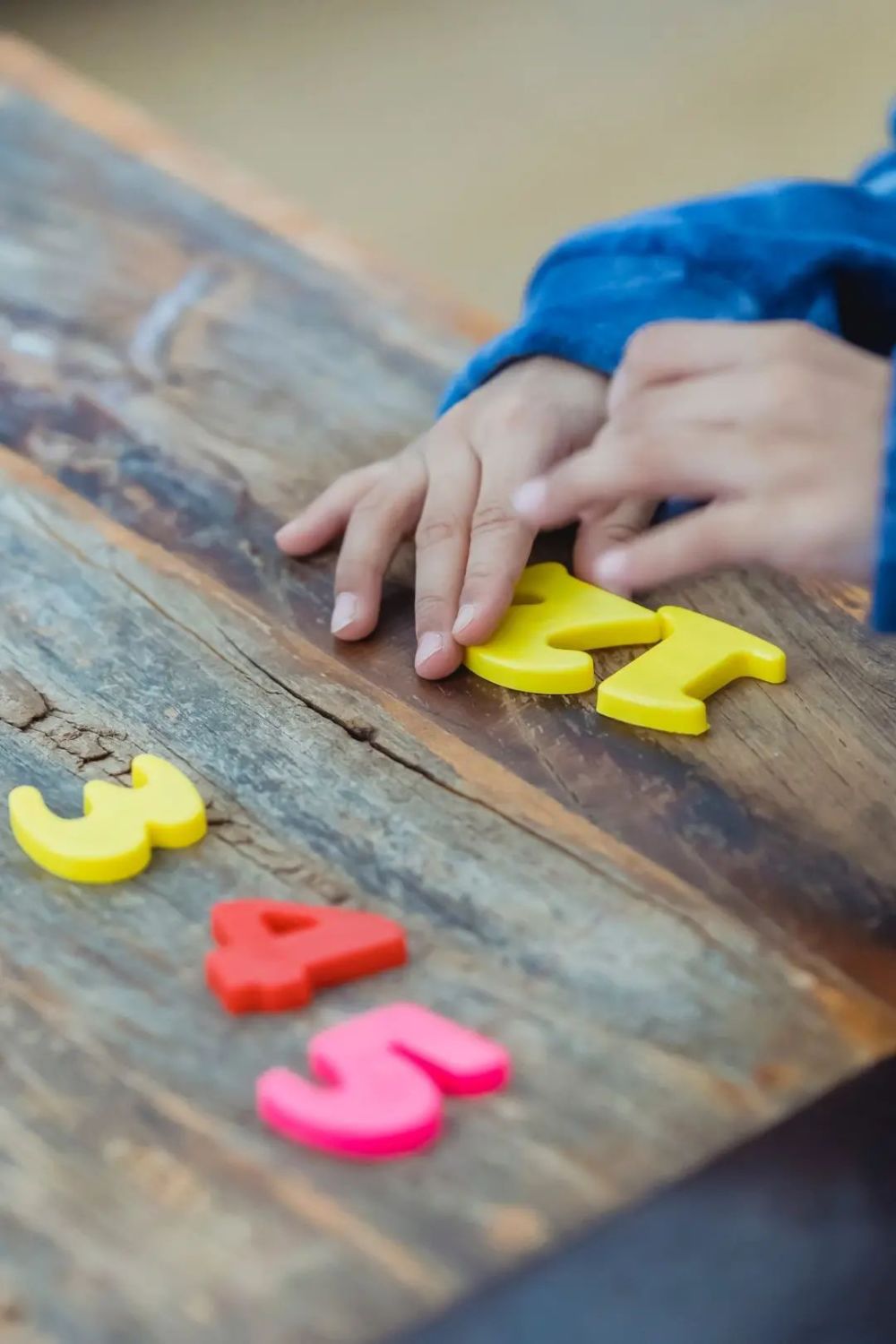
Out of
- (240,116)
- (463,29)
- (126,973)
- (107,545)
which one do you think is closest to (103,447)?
(107,545)

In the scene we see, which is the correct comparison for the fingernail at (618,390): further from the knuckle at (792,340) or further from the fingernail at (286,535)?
the fingernail at (286,535)

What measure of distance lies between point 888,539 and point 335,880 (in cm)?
30

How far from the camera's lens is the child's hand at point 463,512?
94 cm

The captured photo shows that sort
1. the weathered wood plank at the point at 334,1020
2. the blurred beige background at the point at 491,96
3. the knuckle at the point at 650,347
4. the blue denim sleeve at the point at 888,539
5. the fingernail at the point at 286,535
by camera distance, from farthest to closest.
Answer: the blurred beige background at the point at 491,96 < the fingernail at the point at 286,535 < the knuckle at the point at 650,347 < the blue denim sleeve at the point at 888,539 < the weathered wood plank at the point at 334,1020

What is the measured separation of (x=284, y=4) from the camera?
12.0 ft

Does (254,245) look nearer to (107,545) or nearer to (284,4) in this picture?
(107,545)

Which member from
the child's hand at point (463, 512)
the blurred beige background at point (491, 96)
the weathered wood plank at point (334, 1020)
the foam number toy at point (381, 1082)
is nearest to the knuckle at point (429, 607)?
the child's hand at point (463, 512)

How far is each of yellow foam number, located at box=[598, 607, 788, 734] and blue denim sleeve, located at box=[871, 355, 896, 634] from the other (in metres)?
0.15

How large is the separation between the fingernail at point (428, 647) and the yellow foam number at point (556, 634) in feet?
0.07

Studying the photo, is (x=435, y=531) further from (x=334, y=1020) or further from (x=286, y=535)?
(x=334, y=1020)

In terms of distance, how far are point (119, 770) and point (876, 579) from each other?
387 mm

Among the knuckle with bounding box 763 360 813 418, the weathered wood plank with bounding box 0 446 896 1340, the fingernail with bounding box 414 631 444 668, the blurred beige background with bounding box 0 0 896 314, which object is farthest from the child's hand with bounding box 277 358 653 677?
the blurred beige background with bounding box 0 0 896 314

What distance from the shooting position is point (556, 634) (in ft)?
3.00

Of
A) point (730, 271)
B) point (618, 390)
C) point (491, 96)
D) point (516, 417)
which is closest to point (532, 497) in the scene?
point (618, 390)
